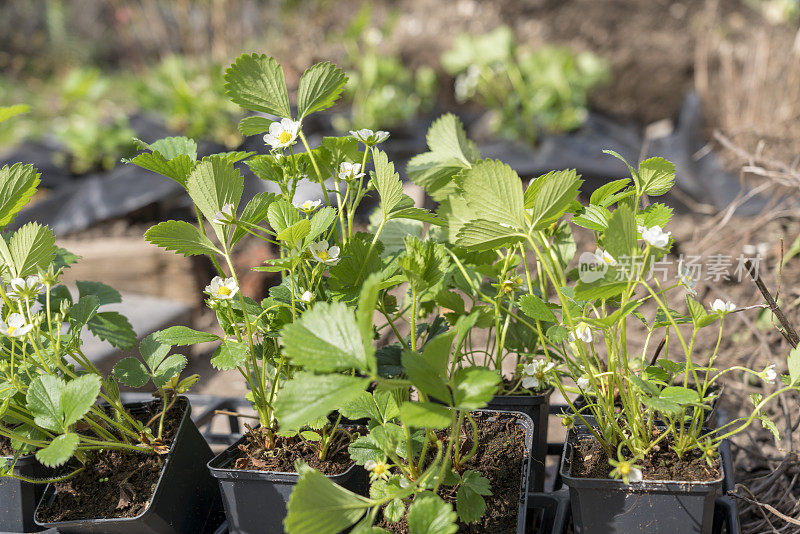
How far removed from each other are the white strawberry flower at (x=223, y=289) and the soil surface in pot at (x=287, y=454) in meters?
0.19

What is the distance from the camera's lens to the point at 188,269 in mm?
2287

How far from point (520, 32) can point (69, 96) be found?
2.89 meters

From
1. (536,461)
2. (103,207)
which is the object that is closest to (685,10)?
(103,207)

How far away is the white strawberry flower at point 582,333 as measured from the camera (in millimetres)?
676

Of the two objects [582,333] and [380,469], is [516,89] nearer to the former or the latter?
[582,333]

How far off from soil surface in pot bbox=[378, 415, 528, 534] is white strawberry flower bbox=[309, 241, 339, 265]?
0.26 metres

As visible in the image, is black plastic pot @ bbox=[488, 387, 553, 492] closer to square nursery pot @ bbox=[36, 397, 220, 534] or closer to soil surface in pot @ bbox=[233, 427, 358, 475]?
soil surface in pot @ bbox=[233, 427, 358, 475]

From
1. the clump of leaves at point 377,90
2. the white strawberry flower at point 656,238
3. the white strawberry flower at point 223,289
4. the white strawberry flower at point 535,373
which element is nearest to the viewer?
the white strawberry flower at point 656,238

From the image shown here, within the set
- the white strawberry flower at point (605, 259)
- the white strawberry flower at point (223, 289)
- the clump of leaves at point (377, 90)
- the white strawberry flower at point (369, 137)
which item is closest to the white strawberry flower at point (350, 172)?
the white strawberry flower at point (369, 137)

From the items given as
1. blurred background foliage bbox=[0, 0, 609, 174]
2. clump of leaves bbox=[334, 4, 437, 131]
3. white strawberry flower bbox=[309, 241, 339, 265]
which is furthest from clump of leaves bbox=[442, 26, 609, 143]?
white strawberry flower bbox=[309, 241, 339, 265]

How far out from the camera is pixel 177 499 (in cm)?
76

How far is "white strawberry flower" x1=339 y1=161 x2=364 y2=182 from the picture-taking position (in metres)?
0.71

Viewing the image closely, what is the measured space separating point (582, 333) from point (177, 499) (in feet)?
1.68

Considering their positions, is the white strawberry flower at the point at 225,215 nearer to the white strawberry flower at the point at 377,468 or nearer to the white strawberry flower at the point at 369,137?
the white strawberry flower at the point at 369,137
